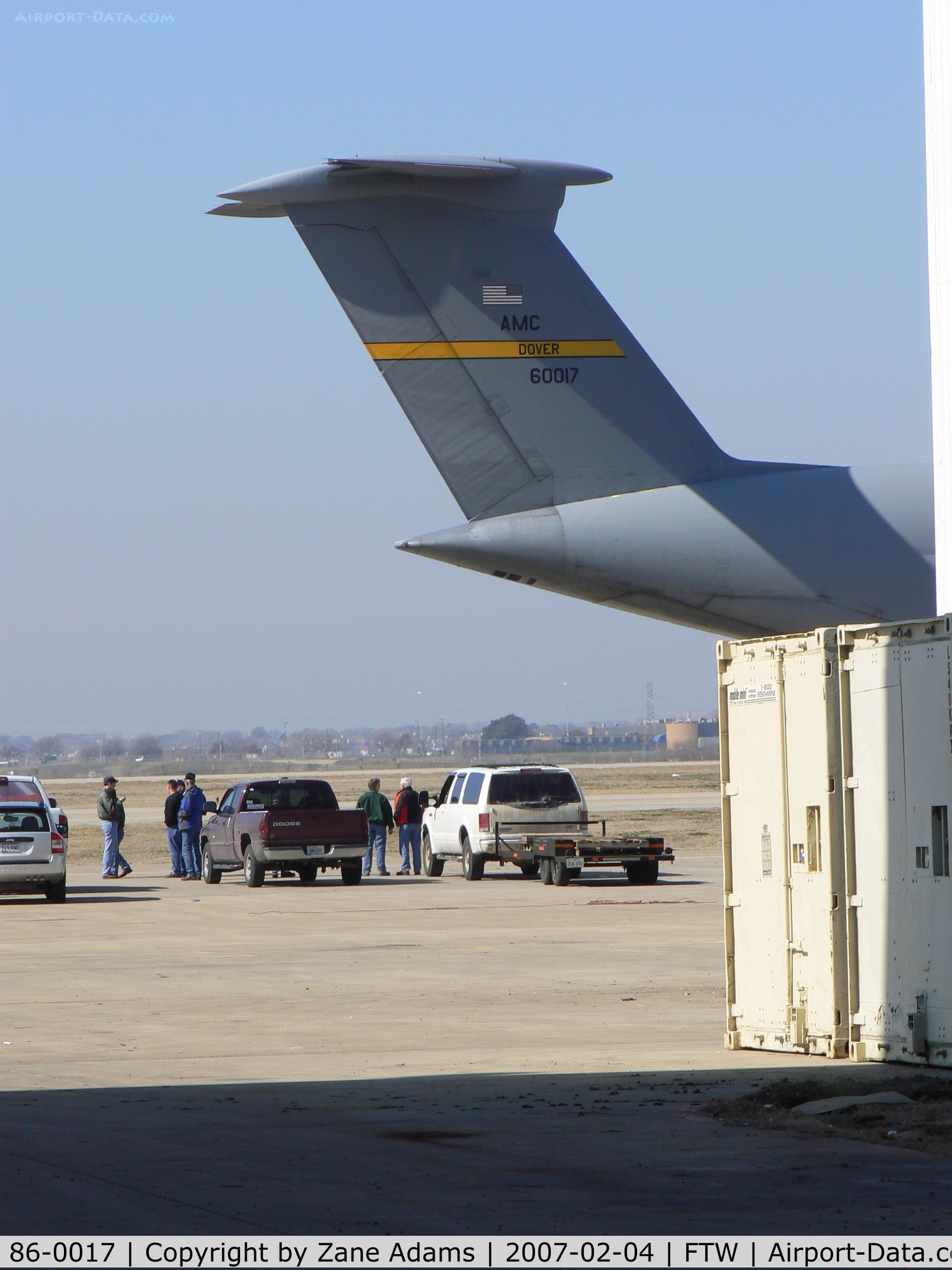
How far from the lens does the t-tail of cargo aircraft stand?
15.7 m

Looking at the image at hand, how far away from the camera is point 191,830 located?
30438 millimetres

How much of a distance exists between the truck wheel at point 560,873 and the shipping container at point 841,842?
1618 centimetres

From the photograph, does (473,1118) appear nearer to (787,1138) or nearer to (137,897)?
(787,1138)

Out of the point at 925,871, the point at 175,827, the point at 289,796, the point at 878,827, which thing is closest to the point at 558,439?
the point at 878,827

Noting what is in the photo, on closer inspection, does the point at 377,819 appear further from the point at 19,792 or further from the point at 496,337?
the point at 496,337

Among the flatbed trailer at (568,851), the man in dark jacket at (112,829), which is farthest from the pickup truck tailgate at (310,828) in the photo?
the man in dark jacket at (112,829)

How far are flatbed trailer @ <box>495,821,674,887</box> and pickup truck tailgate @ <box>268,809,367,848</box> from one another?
8.17ft

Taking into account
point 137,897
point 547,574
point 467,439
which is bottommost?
point 137,897

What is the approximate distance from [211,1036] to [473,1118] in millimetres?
3561

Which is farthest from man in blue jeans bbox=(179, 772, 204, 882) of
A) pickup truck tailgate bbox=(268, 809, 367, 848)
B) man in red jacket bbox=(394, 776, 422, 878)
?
man in red jacket bbox=(394, 776, 422, 878)

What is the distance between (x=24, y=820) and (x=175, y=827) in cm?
689

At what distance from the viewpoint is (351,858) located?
28234 millimetres

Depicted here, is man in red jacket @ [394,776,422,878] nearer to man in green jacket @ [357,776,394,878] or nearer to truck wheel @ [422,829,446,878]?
man in green jacket @ [357,776,394,878]

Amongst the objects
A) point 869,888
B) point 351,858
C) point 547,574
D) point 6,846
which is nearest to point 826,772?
point 869,888
